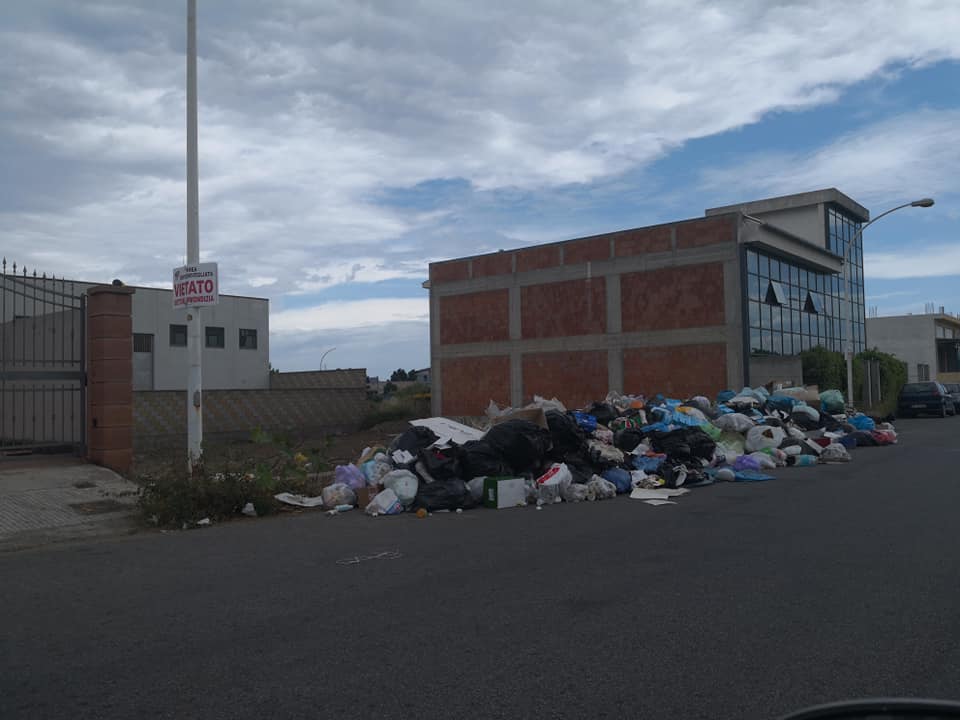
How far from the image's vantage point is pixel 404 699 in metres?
4.05

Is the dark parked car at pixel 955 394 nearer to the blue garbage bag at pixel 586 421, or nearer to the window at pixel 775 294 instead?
the window at pixel 775 294

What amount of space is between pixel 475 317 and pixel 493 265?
2517 mm

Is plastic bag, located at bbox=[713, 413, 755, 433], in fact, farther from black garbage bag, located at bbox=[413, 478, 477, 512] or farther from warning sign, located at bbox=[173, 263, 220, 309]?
warning sign, located at bbox=[173, 263, 220, 309]

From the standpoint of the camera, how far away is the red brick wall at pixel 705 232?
29.0 m

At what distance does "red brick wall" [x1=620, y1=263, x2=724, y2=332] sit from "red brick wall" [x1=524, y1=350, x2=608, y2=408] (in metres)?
2.10

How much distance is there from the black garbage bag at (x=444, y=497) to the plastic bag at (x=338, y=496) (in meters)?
0.97

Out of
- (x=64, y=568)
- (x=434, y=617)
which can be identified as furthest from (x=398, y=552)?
(x=64, y=568)

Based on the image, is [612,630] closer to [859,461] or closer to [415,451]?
[415,451]

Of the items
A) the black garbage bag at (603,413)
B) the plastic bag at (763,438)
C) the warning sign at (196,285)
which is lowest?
the plastic bag at (763,438)

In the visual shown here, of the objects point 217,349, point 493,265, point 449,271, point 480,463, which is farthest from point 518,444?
point 217,349

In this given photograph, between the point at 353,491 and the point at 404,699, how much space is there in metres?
7.54

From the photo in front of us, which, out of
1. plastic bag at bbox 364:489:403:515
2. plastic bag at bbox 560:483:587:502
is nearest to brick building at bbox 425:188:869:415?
plastic bag at bbox 560:483:587:502

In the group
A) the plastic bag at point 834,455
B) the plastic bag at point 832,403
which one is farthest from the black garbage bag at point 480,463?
the plastic bag at point 832,403

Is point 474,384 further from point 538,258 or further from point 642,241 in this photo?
point 642,241
